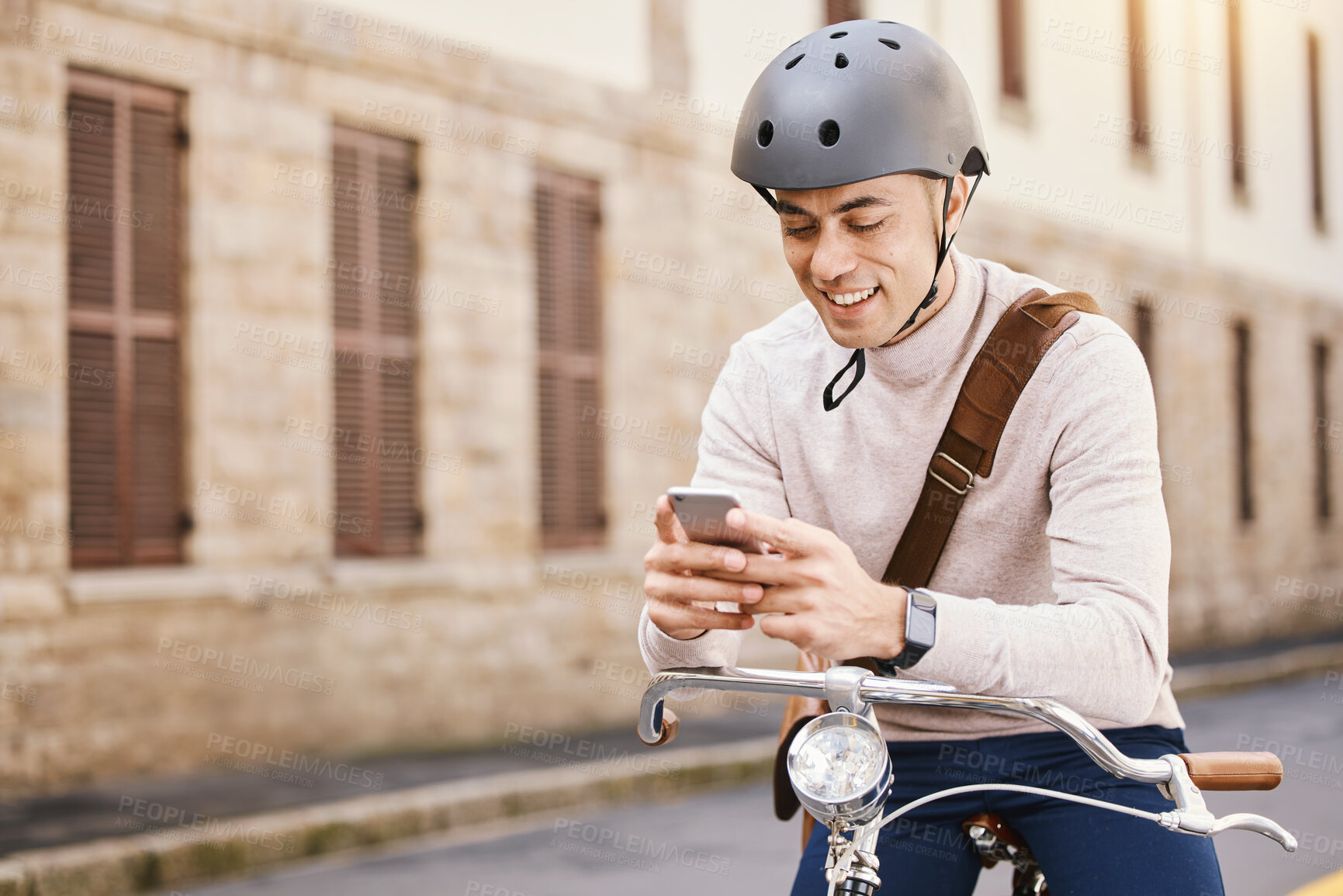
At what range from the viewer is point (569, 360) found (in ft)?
38.3

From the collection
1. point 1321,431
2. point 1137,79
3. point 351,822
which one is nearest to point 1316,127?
point 1321,431

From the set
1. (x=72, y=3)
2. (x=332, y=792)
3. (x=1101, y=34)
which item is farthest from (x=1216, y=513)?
(x=72, y=3)

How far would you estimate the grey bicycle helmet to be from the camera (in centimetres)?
219

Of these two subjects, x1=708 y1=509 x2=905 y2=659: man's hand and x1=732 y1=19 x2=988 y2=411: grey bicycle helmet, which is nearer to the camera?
x1=708 y1=509 x2=905 y2=659: man's hand

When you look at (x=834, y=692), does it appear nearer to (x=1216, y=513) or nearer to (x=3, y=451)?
(x=3, y=451)

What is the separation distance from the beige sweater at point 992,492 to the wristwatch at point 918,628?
0.01 meters

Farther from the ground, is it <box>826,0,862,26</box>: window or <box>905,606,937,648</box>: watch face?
<box>826,0,862,26</box>: window

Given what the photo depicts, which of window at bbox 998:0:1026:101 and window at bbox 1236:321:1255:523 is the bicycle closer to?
window at bbox 998:0:1026:101

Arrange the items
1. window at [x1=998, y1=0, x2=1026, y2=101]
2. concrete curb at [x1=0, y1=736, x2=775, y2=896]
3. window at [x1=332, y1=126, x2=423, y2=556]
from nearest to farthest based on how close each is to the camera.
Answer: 1. concrete curb at [x1=0, y1=736, x2=775, y2=896]
2. window at [x1=332, y1=126, x2=423, y2=556]
3. window at [x1=998, y1=0, x2=1026, y2=101]

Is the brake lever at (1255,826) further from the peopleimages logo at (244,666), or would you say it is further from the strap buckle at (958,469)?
the peopleimages logo at (244,666)

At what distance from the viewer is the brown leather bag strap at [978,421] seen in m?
2.22

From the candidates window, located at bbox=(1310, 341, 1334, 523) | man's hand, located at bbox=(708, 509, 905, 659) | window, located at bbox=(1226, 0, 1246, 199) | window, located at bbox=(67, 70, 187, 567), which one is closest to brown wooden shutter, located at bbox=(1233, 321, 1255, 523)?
window, located at bbox=(1226, 0, 1246, 199)

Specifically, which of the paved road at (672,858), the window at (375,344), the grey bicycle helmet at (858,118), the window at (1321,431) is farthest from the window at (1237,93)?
the grey bicycle helmet at (858,118)

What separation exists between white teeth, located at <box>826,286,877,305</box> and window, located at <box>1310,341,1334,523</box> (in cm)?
2260
